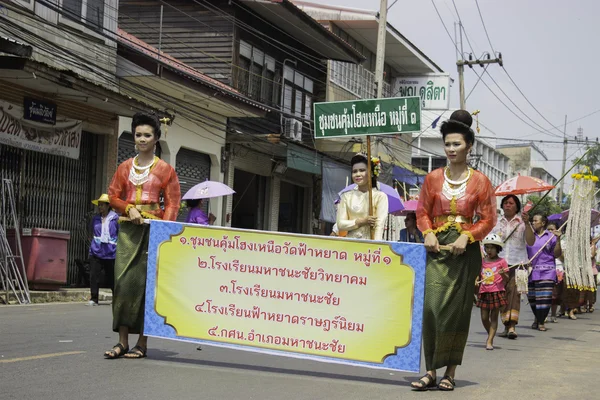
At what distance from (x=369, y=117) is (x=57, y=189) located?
11.0 metres

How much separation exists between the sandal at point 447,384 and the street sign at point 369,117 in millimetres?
1985

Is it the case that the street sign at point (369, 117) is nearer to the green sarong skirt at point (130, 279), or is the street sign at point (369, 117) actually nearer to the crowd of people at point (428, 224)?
the crowd of people at point (428, 224)

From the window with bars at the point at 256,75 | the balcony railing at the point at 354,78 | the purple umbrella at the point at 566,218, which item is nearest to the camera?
the purple umbrella at the point at 566,218

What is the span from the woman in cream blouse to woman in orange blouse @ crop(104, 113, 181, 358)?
1569 mm

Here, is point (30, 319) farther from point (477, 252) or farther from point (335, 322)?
point (477, 252)

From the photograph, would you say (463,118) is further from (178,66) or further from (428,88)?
(428,88)

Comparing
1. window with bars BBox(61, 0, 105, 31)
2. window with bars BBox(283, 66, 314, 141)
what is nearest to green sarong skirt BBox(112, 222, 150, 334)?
window with bars BBox(61, 0, 105, 31)

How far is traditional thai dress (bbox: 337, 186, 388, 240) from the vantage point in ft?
25.6

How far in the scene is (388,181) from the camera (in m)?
32.6

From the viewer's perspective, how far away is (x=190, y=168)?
23219mm

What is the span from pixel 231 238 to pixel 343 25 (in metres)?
24.2

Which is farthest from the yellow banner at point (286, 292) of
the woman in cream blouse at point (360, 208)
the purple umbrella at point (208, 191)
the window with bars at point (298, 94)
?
the window with bars at point (298, 94)

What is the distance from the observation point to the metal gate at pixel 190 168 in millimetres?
22688

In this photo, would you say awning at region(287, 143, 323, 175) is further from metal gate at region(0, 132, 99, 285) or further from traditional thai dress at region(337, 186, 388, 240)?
traditional thai dress at region(337, 186, 388, 240)
